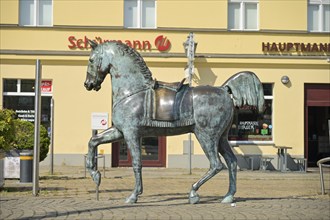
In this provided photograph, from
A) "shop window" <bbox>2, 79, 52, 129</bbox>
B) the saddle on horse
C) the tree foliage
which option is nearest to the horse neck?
the saddle on horse

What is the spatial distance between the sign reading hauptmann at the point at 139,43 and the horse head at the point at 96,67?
1187cm

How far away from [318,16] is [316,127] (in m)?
4.48

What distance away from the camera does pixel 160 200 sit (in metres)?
11.0

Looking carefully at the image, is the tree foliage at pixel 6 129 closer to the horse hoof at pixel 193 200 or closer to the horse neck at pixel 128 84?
the horse neck at pixel 128 84

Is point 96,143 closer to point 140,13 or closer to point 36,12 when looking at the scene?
point 140,13

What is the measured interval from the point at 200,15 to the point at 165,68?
242 centimetres

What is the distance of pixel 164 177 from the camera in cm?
1838

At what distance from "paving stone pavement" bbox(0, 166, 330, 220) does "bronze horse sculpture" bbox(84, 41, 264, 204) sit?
1.97ft

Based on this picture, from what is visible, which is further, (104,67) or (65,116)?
(65,116)

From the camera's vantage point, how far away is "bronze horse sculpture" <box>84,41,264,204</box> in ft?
33.2

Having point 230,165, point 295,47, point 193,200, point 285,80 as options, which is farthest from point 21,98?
point 193,200

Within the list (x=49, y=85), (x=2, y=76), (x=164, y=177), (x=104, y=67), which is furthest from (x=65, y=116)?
(x=104, y=67)

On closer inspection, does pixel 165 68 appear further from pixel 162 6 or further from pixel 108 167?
pixel 108 167

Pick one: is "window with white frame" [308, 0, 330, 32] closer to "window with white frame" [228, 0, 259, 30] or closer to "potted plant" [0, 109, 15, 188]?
"window with white frame" [228, 0, 259, 30]
